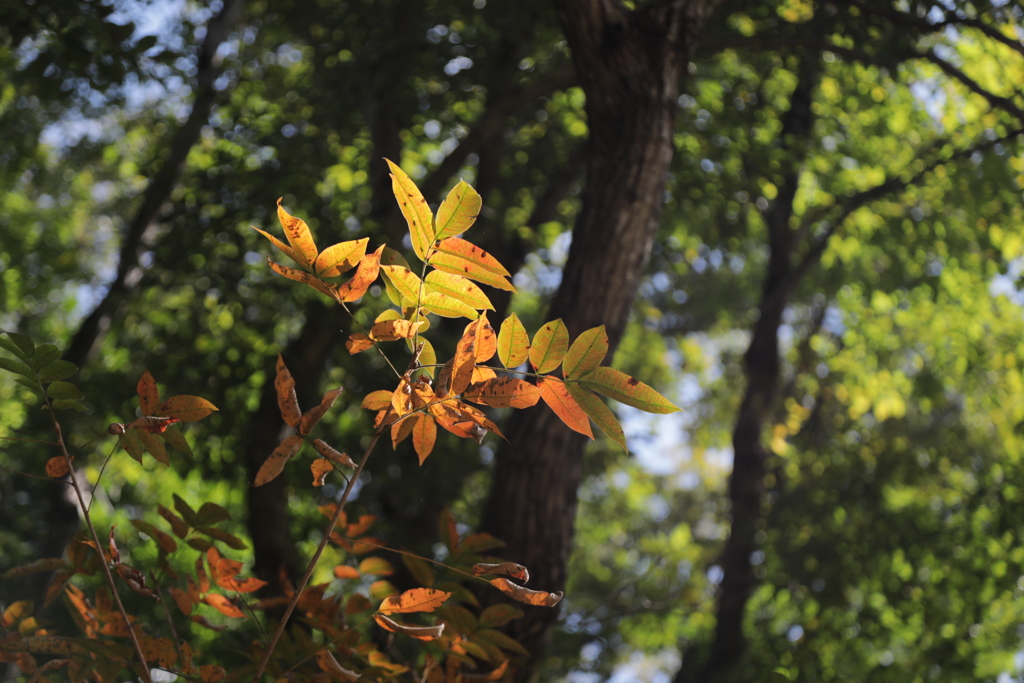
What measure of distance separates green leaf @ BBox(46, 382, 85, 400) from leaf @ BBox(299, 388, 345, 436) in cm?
35

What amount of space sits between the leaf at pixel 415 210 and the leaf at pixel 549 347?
0.68ft

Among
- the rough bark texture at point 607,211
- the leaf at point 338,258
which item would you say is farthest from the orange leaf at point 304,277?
the rough bark texture at point 607,211

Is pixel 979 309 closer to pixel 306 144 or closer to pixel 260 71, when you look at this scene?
pixel 306 144

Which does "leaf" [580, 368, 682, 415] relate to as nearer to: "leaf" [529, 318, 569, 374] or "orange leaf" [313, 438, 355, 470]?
"leaf" [529, 318, 569, 374]

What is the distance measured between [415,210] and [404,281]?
11cm

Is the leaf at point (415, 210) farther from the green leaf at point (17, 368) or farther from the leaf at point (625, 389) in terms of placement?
the green leaf at point (17, 368)

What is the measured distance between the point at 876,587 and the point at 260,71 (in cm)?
619

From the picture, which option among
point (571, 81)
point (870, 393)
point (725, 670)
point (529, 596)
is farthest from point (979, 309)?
point (529, 596)

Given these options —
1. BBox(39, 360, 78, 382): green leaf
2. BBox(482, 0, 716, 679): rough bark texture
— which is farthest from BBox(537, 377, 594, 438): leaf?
BBox(482, 0, 716, 679): rough bark texture

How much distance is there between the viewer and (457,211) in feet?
3.53

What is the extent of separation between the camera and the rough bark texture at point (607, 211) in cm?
246

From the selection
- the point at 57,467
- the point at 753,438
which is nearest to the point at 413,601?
the point at 57,467

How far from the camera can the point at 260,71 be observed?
6074 millimetres

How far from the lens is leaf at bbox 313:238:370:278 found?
1.07 m
